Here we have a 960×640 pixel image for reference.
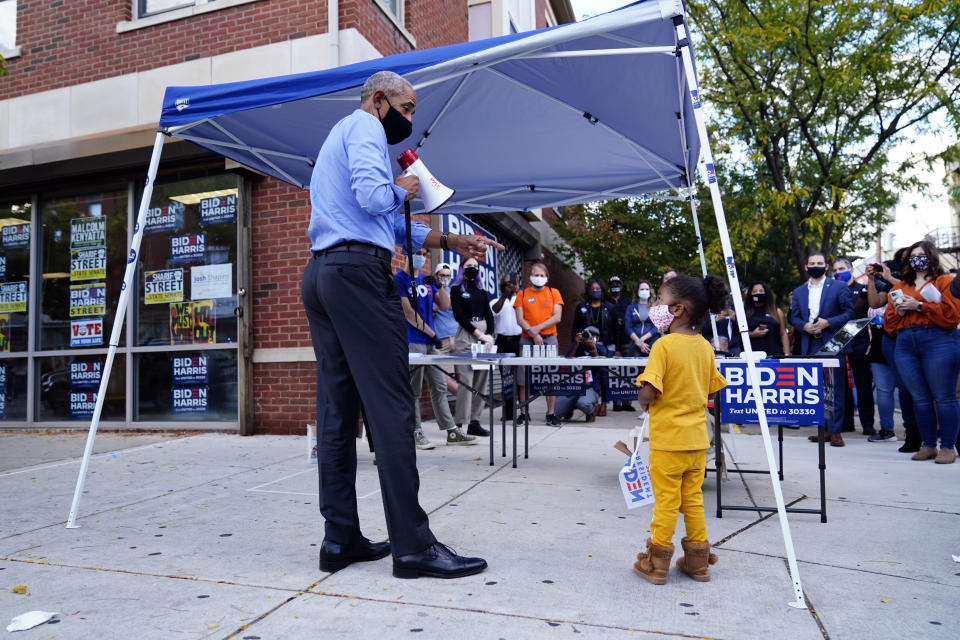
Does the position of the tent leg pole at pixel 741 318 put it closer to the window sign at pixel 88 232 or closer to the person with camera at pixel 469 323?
the person with camera at pixel 469 323

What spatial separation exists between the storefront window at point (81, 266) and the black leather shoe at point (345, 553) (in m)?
7.02

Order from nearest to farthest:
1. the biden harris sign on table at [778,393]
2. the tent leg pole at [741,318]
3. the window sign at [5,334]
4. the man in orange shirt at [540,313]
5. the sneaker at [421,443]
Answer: the tent leg pole at [741,318] → the biden harris sign on table at [778,393] → the sneaker at [421,443] → the man in orange shirt at [540,313] → the window sign at [5,334]

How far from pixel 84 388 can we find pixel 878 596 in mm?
9257

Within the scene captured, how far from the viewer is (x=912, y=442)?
6.77 meters

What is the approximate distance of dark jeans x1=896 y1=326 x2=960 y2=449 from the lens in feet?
19.5

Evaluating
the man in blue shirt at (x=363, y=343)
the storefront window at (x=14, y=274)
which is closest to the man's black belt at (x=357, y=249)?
the man in blue shirt at (x=363, y=343)

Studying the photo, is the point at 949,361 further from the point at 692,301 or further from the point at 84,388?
the point at 84,388

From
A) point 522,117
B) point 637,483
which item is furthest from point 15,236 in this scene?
point 637,483

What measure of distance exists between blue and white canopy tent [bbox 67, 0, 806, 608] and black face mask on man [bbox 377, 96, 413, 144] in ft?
2.22

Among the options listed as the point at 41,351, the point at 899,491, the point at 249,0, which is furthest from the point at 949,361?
the point at 41,351

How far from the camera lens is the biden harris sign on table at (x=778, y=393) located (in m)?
3.95

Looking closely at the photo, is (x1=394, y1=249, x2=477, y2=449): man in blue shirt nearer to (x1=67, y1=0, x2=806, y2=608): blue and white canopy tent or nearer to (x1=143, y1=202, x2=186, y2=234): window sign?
(x1=67, y1=0, x2=806, y2=608): blue and white canopy tent

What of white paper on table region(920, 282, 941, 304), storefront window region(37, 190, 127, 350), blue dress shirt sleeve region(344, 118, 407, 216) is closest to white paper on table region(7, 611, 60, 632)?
blue dress shirt sleeve region(344, 118, 407, 216)

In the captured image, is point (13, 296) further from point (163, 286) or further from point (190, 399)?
point (190, 399)
